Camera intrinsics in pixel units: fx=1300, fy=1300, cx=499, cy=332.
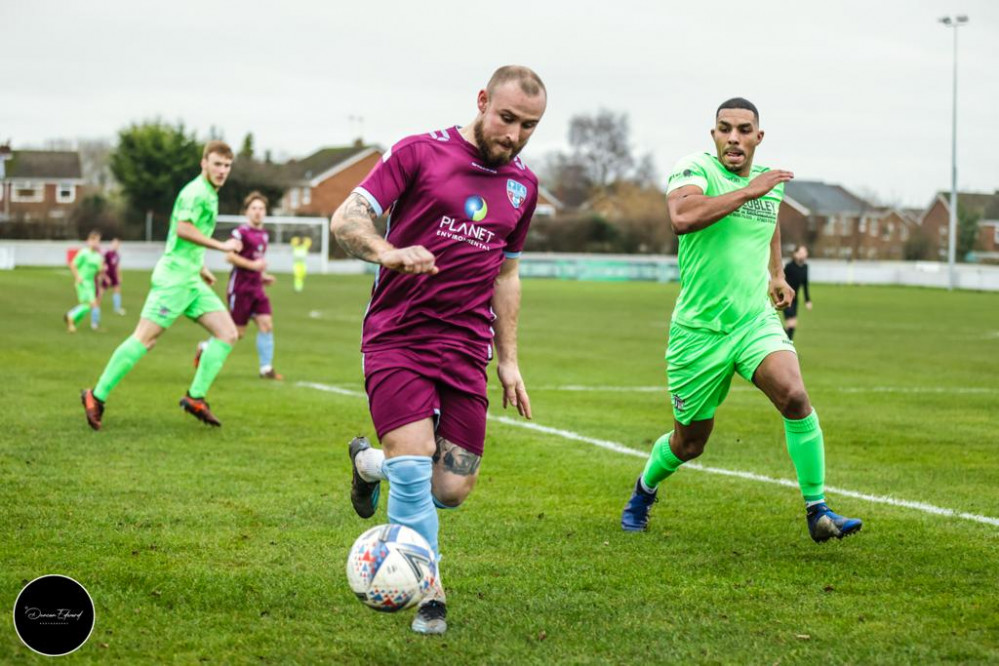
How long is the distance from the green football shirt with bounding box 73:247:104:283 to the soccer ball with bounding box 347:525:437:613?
76.2 ft

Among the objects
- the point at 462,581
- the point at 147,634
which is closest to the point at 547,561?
the point at 462,581

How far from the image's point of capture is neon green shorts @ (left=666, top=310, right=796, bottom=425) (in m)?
7.05

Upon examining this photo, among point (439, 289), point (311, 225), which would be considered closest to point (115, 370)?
point (439, 289)

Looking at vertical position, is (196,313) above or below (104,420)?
above

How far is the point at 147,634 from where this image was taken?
5.10 metres

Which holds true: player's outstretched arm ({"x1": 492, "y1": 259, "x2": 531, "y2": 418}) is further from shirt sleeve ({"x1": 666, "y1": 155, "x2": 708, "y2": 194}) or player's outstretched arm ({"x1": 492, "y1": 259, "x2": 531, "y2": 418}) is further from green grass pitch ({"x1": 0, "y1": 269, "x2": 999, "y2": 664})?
shirt sleeve ({"x1": 666, "y1": 155, "x2": 708, "y2": 194})

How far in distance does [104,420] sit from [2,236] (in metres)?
64.9

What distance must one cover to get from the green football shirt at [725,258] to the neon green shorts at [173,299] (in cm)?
553

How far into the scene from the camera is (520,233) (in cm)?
580

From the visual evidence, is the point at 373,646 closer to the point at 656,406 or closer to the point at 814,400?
the point at 656,406

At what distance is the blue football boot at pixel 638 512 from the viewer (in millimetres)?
7344

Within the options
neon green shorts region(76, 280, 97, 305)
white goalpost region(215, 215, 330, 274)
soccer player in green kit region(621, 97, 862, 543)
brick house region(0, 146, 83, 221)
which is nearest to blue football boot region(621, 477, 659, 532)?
soccer player in green kit region(621, 97, 862, 543)

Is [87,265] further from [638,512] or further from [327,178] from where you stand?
[327,178]

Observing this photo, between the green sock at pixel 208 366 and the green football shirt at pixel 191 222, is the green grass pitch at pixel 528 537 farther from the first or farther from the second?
the green football shirt at pixel 191 222
